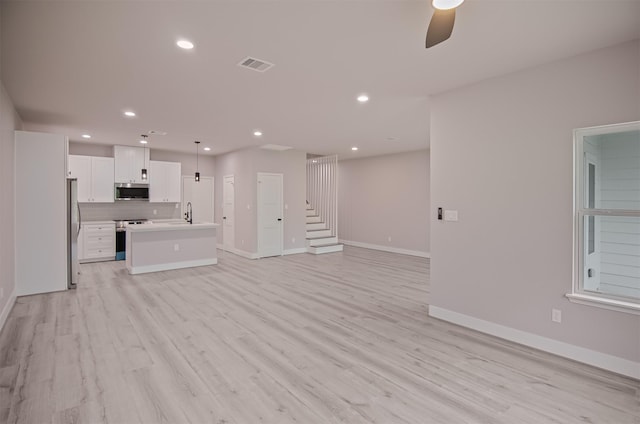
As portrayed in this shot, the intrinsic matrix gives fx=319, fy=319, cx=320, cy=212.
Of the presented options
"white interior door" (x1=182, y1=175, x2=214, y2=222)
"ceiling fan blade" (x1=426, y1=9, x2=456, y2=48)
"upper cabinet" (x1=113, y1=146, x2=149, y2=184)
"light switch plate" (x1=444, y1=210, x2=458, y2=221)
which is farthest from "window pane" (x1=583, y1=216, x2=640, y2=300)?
"white interior door" (x1=182, y1=175, x2=214, y2=222)

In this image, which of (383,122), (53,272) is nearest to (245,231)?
(53,272)

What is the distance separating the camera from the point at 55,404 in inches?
87.0

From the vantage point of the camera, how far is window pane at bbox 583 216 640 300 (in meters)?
2.72

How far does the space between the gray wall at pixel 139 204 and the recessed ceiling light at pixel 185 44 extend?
640cm

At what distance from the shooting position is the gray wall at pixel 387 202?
8.31 meters

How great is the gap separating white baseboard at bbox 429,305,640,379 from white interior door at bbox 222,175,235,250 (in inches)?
243

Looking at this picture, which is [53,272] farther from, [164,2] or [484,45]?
[484,45]

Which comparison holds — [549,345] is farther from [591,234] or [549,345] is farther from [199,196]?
[199,196]

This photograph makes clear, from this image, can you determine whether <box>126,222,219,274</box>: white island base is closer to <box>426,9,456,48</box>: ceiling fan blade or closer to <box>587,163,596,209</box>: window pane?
<box>426,9,456,48</box>: ceiling fan blade

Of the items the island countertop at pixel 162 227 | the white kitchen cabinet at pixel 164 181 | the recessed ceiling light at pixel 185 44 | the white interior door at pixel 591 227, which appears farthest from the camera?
the white kitchen cabinet at pixel 164 181

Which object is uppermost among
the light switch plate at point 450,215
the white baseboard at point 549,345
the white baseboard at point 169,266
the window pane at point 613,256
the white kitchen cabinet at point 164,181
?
the white kitchen cabinet at point 164,181

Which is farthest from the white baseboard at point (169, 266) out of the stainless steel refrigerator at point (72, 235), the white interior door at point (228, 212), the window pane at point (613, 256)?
the window pane at point (613, 256)

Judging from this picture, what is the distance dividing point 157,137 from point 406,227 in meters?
6.40

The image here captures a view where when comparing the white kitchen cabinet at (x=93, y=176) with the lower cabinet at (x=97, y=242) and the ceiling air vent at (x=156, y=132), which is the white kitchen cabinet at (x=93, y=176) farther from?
the ceiling air vent at (x=156, y=132)
